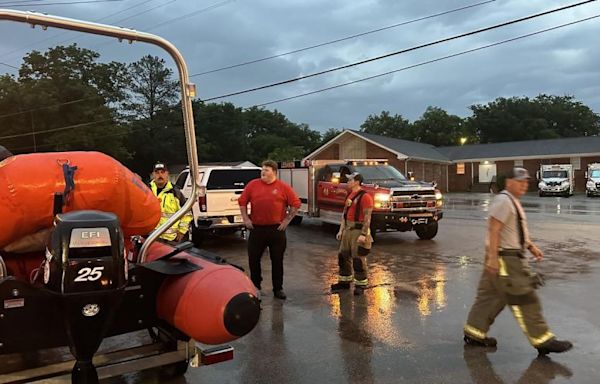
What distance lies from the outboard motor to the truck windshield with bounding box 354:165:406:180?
37.5ft

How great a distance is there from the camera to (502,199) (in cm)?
Answer: 502

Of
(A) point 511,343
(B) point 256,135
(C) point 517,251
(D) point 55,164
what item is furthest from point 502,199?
(B) point 256,135

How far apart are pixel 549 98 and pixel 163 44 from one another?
9265cm

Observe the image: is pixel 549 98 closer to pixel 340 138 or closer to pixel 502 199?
pixel 340 138

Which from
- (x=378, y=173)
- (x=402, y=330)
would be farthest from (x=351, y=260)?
(x=378, y=173)

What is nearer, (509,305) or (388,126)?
(509,305)

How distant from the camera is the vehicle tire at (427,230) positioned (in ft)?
43.4

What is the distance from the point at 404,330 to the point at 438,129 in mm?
75499

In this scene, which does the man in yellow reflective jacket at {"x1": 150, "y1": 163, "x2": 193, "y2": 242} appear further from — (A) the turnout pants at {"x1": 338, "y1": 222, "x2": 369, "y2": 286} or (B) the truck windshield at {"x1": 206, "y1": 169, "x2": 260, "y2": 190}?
(B) the truck windshield at {"x1": 206, "y1": 169, "x2": 260, "y2": 190}

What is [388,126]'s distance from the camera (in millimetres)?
86062

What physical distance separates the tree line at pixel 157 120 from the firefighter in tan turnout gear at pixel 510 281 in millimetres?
43760

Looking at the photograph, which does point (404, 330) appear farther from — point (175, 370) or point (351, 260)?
point (175, 370)

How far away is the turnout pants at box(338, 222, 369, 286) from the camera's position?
7.50 meters

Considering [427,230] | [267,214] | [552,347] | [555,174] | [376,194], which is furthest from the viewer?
[555,174]
